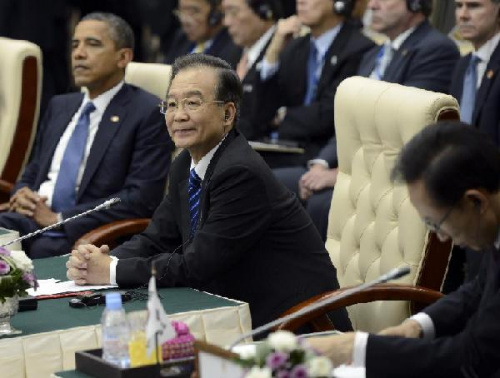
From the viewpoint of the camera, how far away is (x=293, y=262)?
12.7 feet

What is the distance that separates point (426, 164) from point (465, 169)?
0.09m

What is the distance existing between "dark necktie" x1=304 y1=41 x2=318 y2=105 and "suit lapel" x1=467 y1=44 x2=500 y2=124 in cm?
114

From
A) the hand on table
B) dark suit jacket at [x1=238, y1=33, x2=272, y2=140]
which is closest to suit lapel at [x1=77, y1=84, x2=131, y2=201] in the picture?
dark suit jacket at [x1=238, y1=33, x2=272, y2=140]

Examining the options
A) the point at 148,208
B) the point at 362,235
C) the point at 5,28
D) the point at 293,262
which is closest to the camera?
the point at 293,262

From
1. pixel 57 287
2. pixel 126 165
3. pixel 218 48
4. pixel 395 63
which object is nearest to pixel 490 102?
pixel 395 63

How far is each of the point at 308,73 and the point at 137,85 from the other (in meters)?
0.98

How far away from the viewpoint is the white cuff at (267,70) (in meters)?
6.72

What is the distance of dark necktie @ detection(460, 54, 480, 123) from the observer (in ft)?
18.2

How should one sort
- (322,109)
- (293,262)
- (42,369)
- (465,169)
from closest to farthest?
(465,169)
(42,369)
(293,262)
(322,109)

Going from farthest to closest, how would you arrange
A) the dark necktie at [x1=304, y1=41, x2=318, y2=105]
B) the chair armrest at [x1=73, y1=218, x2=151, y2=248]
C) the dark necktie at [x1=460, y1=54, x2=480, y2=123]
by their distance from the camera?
the dark necktie at [x1=304, y1=41, x2=318, y2=105] → the dark necktie at [x1=460, y1=54, x2=480, y2=123] → the chair armrest at [x1=73, y1=218, x2=151, y2=248]

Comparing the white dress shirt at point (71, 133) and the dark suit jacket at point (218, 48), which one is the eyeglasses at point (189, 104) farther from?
the dark suit jacket at point (218, 48)

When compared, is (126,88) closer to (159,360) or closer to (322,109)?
(322,109)

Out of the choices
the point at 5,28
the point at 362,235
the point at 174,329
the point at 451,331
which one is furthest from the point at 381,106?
the point at 5,28

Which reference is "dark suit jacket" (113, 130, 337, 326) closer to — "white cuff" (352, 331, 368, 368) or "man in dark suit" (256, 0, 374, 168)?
"white cuff" (352, 331, 368, 368)
